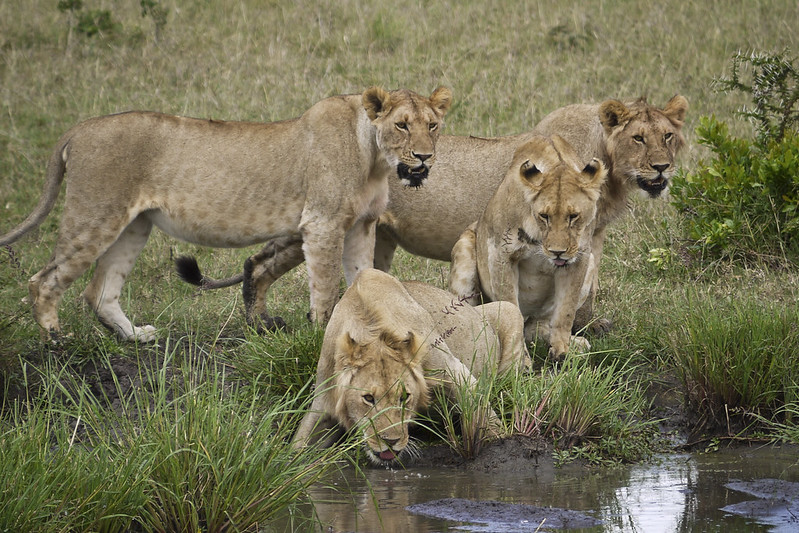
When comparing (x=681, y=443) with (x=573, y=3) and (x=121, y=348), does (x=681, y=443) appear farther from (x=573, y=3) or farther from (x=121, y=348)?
(x=573, y=3)

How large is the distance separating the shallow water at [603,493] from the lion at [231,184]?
2083 mm

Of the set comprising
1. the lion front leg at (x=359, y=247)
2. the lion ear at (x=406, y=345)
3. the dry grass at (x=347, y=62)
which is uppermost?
the dry grass at (x=347, y=62)

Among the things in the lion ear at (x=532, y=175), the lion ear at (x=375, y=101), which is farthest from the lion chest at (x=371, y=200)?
the lion ear at (x=532, y=175)

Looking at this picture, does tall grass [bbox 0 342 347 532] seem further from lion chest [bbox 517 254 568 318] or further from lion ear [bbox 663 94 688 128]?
lion ear [bbox 663 94 688 128]

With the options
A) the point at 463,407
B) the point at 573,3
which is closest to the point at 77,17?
the point at 573,3

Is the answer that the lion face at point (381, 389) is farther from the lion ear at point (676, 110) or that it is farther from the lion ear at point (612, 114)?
the lion ear at point (676, 110)

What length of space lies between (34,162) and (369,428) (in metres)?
7.89

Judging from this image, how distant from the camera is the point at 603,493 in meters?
4.73

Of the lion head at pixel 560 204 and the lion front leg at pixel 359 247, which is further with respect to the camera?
the lion front leg at pixel 359 247

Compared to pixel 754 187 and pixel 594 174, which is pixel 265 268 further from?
pixel 754 187

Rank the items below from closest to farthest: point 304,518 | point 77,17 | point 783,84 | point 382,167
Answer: point 304,518 < point 382,167 < point 783,84 < point 77,17

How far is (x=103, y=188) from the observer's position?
6750mm

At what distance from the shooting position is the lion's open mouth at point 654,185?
6822 millimetres

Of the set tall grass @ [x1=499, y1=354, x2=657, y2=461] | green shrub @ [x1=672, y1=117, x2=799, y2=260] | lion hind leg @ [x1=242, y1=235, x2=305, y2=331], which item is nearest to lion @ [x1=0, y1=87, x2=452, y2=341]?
lion hind leg @ [x1=242, y1=235, x2=305, y2=331]
